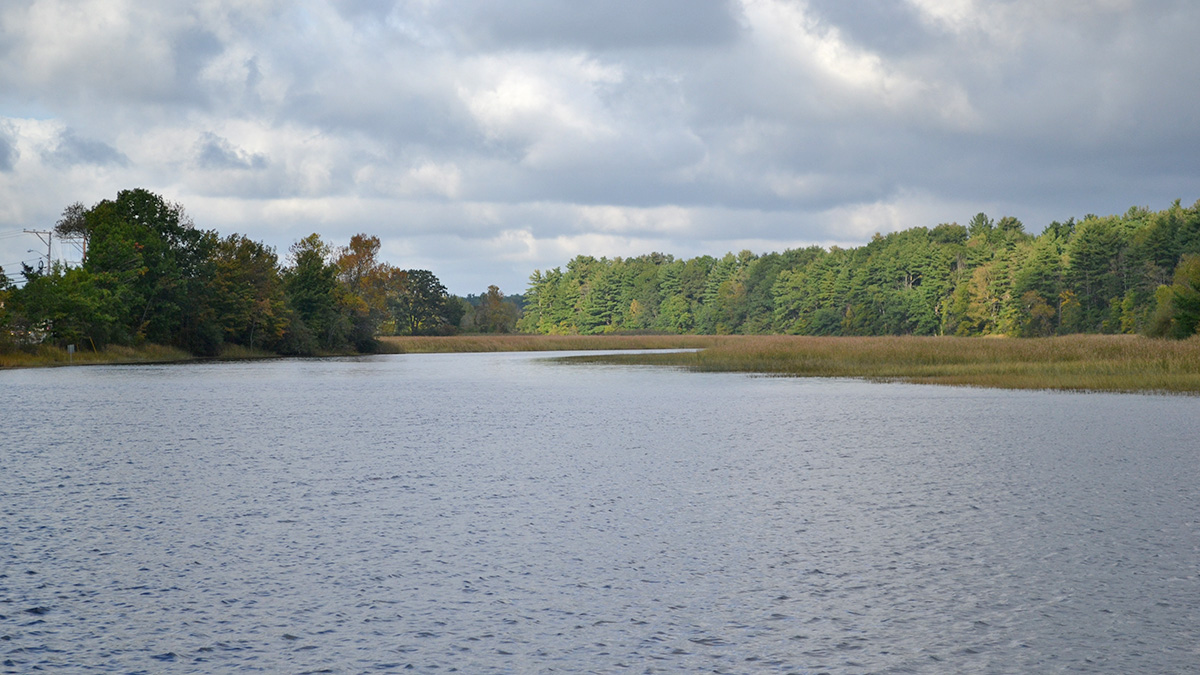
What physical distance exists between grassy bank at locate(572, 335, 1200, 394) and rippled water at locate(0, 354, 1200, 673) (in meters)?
15.5

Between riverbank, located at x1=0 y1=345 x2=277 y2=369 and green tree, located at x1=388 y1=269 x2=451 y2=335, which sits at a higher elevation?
green tree, located at x1=388 y1=269 x2=451 y2=335

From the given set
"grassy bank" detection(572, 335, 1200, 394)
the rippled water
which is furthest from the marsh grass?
the rippled water

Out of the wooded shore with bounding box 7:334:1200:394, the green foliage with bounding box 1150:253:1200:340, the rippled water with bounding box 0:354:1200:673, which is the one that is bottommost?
the rippled water with bounding box 0:354:1200:673

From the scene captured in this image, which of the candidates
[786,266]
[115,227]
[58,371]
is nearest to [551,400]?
[58,371]

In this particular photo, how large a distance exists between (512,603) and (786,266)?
174 m

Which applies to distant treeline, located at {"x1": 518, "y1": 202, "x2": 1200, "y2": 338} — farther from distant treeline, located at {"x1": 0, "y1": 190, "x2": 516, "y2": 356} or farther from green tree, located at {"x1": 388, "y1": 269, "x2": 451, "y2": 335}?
distant treeline, located at {"x1": 0, "y1": 190, "x2": 516, "y2": 356}

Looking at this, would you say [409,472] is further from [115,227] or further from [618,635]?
[115,227]

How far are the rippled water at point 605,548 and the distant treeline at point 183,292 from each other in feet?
158

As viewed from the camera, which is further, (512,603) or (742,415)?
(742,415)

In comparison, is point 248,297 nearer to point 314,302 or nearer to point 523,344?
point 314,302

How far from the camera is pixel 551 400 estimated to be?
119 ft

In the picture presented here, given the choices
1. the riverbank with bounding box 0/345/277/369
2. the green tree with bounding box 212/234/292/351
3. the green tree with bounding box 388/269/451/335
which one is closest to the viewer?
the riverbank with bounding box 0/345/277/369

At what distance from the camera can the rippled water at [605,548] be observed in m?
8.22

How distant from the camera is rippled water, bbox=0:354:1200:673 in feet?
27.0
